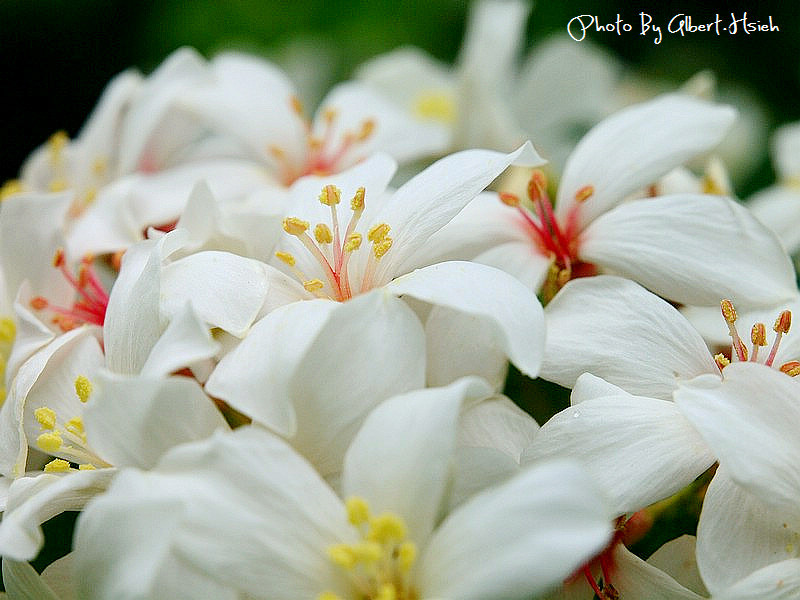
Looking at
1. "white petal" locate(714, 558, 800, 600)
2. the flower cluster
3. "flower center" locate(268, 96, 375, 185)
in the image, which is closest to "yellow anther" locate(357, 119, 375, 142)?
"flower center" locate(268, 96, 375, 185)

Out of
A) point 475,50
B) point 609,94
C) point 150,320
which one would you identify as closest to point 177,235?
point 150,320

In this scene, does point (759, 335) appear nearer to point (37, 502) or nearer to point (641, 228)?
point (641, 228)

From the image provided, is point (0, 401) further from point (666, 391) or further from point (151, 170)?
point (666, 391)

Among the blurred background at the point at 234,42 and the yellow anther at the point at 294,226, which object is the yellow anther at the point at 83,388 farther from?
the blurred background at the point at 234,42

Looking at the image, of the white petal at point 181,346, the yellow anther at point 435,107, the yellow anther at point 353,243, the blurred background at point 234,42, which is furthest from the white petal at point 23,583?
the blurred background at point 234,42

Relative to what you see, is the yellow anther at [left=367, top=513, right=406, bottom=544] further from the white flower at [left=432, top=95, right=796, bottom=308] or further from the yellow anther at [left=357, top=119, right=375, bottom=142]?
the yellow anther at [left=357, top=119, right=375, bottom=142]

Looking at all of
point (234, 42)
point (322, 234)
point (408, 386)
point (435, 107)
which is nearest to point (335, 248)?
point (322, 234)

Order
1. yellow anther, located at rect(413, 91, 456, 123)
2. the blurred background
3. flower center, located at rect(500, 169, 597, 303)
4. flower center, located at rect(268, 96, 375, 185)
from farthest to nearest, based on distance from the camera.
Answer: the blurred background → yellow anther, located at rect(413, 91, 456, 123) → flower center, located at rect(268, 96, 375, 185) → flower center, located at rect(500, 169, 597, 303)
